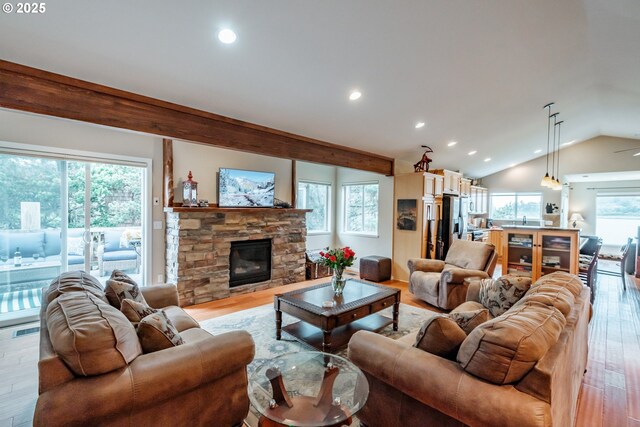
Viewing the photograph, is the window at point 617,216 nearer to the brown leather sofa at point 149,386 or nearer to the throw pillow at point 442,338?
the throw pillow at point 442,338

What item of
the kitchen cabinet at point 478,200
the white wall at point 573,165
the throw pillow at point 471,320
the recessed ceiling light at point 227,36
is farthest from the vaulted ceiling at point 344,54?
the kitchen cabinet at point 478,200

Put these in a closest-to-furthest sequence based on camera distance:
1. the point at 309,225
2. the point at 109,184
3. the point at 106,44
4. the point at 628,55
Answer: the point at 106,44 → the point at 628,55 → the point at 109,184 → the point at 309,225

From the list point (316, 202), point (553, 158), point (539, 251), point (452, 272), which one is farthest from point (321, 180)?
point (553, 158)

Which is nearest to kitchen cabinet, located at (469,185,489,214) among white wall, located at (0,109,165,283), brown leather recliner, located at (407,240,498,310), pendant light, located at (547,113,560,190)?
pendant light, located at (547,113,560,190)

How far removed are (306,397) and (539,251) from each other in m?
4.57

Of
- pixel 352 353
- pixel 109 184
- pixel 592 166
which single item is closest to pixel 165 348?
pixel 352 353

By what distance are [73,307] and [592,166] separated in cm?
1045

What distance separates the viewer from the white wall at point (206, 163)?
4.50m

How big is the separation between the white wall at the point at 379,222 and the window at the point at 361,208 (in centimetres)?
13

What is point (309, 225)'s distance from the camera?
689 centimetres

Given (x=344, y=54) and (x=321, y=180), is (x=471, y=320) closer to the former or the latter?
(x=344, y=54)

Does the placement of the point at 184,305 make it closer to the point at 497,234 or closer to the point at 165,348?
the point at 165,348

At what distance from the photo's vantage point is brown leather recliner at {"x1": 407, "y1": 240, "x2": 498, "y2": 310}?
4031mm

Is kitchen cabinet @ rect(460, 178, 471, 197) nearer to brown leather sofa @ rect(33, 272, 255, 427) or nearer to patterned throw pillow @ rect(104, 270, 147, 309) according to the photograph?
brown leather sofa @ rect(33, 272, 255, 427)
